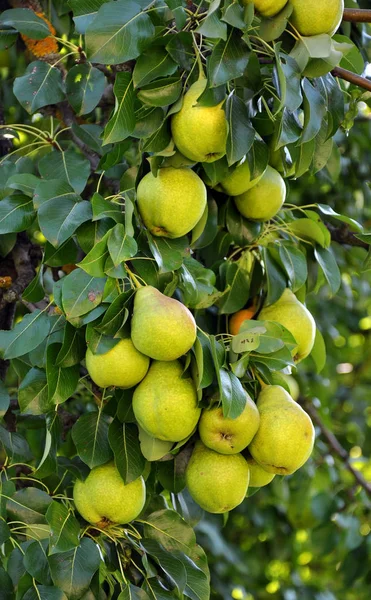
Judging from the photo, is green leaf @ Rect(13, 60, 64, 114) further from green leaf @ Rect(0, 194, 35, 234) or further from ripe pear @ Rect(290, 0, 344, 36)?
ripe pear @ Rect(290, 0, 344, 36)

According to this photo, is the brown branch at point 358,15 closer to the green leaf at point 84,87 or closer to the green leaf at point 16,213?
the green leaf at point 84,87

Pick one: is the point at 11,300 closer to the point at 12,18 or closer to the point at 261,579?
the point at 12,18

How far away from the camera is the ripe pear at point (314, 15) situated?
140 cm

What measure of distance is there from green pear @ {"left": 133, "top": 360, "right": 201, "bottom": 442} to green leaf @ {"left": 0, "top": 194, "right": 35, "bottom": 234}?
39 cm

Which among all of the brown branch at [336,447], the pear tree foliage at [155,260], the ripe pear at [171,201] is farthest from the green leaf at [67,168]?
the brown branch at [336,447]

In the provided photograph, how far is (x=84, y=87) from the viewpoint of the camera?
1.86 meters

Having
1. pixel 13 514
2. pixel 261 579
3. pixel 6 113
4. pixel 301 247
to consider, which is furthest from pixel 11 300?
pixel 261 579

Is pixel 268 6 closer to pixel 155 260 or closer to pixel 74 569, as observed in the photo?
pixel 155 260

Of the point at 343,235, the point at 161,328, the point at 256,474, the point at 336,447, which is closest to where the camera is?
the point at 161,328

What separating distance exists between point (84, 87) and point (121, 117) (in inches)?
17.6

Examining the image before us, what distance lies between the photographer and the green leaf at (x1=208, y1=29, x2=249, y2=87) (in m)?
1.34

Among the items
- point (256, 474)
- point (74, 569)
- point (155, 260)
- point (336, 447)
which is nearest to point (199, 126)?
point (155, 260)

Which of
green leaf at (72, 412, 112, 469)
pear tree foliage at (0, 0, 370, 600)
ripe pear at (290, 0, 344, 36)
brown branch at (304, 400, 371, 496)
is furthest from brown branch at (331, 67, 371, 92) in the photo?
brown branch at (304, 400, 371, 496)

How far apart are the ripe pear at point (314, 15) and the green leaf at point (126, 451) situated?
73 cm
